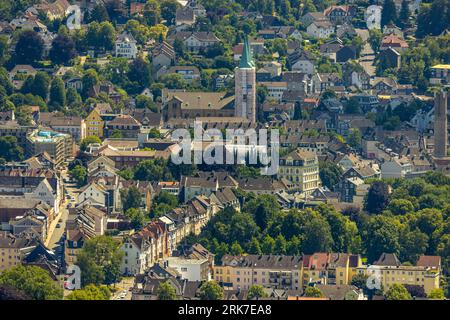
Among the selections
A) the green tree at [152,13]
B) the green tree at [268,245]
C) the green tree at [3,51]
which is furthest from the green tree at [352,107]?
the green tree at [268,245]

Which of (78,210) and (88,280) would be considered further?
(78,210)

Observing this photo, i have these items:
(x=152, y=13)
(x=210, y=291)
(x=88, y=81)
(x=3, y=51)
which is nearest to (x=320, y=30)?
(x=152, y=13)

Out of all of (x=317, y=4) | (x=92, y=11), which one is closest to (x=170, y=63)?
(x=92, y=11)

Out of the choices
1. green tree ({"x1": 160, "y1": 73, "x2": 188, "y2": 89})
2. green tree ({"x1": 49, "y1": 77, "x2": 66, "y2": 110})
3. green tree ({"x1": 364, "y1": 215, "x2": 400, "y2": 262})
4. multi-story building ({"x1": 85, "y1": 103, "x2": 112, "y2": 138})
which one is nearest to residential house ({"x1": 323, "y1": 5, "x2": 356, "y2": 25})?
green tree ({"x1": 160, "y1": 73, "x2": 188, "y2": 89})

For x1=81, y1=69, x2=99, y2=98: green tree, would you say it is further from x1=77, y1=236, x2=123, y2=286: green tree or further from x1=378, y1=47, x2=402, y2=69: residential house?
x1=77, y1=236, x2=123, y2=286: green tree
